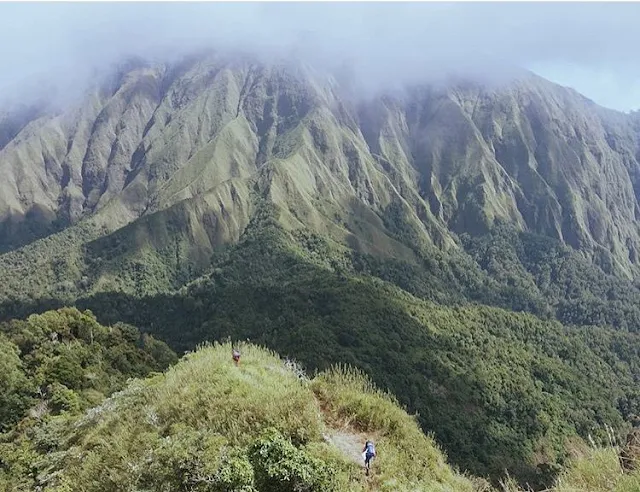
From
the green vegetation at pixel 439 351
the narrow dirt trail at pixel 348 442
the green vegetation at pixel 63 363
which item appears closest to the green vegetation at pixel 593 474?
the narrow dirt trail at pixel 348 442

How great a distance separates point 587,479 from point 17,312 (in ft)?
647

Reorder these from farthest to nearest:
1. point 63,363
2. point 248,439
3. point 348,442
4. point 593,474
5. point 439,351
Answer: point 439,351, point 63,363, point 348,442, point 248,439, point 593,474

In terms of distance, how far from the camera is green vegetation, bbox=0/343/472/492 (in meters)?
13.5

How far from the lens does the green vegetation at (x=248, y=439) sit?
13492 mm

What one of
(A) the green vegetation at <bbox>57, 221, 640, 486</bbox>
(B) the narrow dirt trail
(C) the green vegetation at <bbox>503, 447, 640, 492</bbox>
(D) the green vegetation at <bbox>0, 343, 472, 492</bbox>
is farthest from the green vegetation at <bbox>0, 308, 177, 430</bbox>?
(A) the green vegetation at <bbox>57, 221, 640, 486</bbox>

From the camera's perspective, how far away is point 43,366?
56.9 meters

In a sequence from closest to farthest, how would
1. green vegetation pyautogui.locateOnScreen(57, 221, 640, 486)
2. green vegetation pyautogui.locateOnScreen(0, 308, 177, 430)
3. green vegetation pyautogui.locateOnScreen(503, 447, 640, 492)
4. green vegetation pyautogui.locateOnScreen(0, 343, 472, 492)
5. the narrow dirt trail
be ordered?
1. green vegetation pyautogui.locateOnScreen(503, 447, 640, 492)
2. green vegetation pyautogui.locateOnScreen(0, 343, 472, 492)
3. the narrow dirt trail
4. green vegetation pyautogui.locateOnScreen(0, 308, 177, 430)
5. green vegetation pyautogui.locateOnScreen(57, 221, 640, 486)

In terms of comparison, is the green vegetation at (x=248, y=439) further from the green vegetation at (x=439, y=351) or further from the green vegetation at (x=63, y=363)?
the green vegetation at (x=439, y=351)

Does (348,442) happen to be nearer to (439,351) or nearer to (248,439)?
(248,439)

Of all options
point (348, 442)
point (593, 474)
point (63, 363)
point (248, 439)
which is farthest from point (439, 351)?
point (593, 474)

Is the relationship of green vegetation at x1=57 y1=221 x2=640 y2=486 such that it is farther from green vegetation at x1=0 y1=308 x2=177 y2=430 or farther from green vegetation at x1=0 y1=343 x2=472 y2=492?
green vegetation at x1=0 y1=343 x2=472 y2=492

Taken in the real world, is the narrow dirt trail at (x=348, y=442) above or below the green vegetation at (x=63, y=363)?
above

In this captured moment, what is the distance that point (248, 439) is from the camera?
1527 centimetres

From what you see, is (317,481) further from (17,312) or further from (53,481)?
(17,312)
